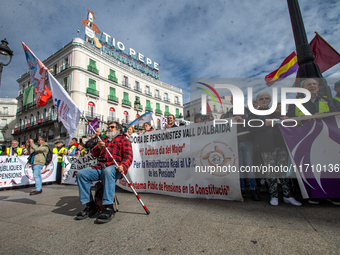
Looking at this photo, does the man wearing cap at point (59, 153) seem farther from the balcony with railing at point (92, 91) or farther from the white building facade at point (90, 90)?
the balcony with railing at point (92, 91)

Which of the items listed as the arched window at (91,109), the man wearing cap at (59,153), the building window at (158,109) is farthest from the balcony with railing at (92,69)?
the man wearing cap at (59,153)

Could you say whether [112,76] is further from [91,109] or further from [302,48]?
[302,48]

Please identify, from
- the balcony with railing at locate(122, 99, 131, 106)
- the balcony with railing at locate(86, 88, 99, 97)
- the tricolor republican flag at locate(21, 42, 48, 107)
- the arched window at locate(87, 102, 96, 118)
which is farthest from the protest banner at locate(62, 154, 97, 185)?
the balcony with railing at locate(122, 99, 131, 106)

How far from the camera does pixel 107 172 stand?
9.46 ft

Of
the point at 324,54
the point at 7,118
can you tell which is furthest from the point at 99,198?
the point at 7,118

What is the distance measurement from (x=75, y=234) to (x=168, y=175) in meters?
2.20

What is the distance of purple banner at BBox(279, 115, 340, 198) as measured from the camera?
9.25ft

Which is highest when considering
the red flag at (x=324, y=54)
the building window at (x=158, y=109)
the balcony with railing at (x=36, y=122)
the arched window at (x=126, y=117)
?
the building window at (x=158, y=109)

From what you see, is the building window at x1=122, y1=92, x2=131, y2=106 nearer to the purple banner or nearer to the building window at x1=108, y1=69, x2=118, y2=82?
the building window at x1=108, y1=69, x2=118, y2=82

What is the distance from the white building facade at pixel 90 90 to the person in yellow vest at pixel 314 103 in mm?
22962

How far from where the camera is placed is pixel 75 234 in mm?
2250

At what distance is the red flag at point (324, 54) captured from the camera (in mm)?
5957

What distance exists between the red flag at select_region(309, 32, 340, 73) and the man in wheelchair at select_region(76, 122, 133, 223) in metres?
6.90

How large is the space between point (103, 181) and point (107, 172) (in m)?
0.15
